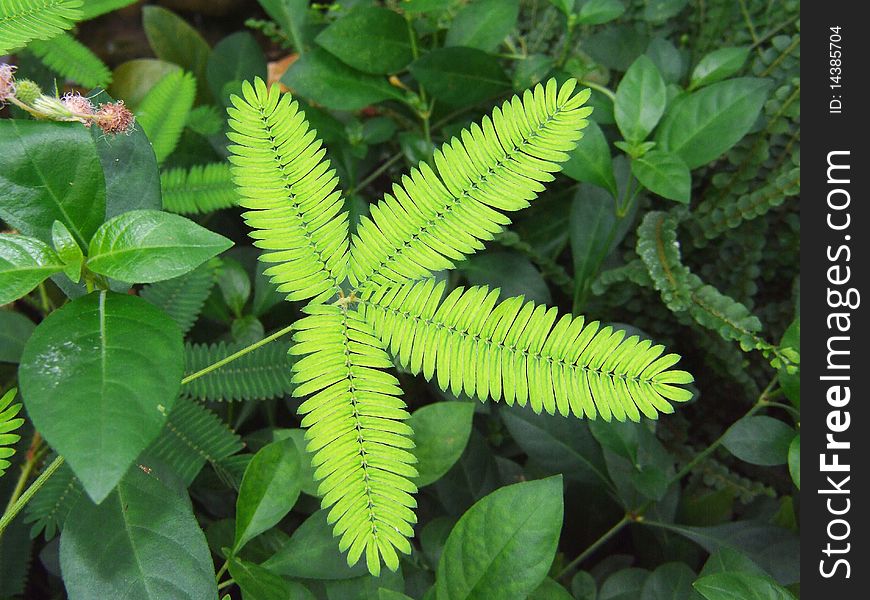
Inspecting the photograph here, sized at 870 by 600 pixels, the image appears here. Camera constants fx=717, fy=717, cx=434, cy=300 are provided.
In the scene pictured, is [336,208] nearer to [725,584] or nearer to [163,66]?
[725,584]

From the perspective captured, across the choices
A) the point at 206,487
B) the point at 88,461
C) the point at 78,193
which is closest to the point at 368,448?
the point at 88,461

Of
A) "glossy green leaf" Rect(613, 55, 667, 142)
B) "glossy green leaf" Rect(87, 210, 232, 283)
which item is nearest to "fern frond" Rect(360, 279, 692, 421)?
"glossy green leaf" Rect(87, 210, 232, 283)

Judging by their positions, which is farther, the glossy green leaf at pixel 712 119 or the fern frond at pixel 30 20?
the glossy green leaf at pixel 712 119

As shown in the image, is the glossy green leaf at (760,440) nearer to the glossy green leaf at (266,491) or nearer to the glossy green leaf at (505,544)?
the glossy green leaf at (505,544)

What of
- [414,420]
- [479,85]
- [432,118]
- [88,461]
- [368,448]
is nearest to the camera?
[88,461]

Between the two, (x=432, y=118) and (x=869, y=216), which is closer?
(x=869, y=216)

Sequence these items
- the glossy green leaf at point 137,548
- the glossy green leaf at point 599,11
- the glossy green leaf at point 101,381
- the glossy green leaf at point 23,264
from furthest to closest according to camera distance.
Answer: the glossy green leaf at point 599,11, the glossy green leaf at point 137,548, the glossy green leaf at point 23,264, the glossy green leaf at point 101,381

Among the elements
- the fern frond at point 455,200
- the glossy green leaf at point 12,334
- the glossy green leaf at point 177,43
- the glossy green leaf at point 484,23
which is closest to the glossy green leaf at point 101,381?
the fern frond at point 455,200

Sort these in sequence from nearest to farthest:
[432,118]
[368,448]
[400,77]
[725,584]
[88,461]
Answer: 1. [88,461]
2. [368,448]
3. [725,584]
4. [432,118]
5. [400,77]
